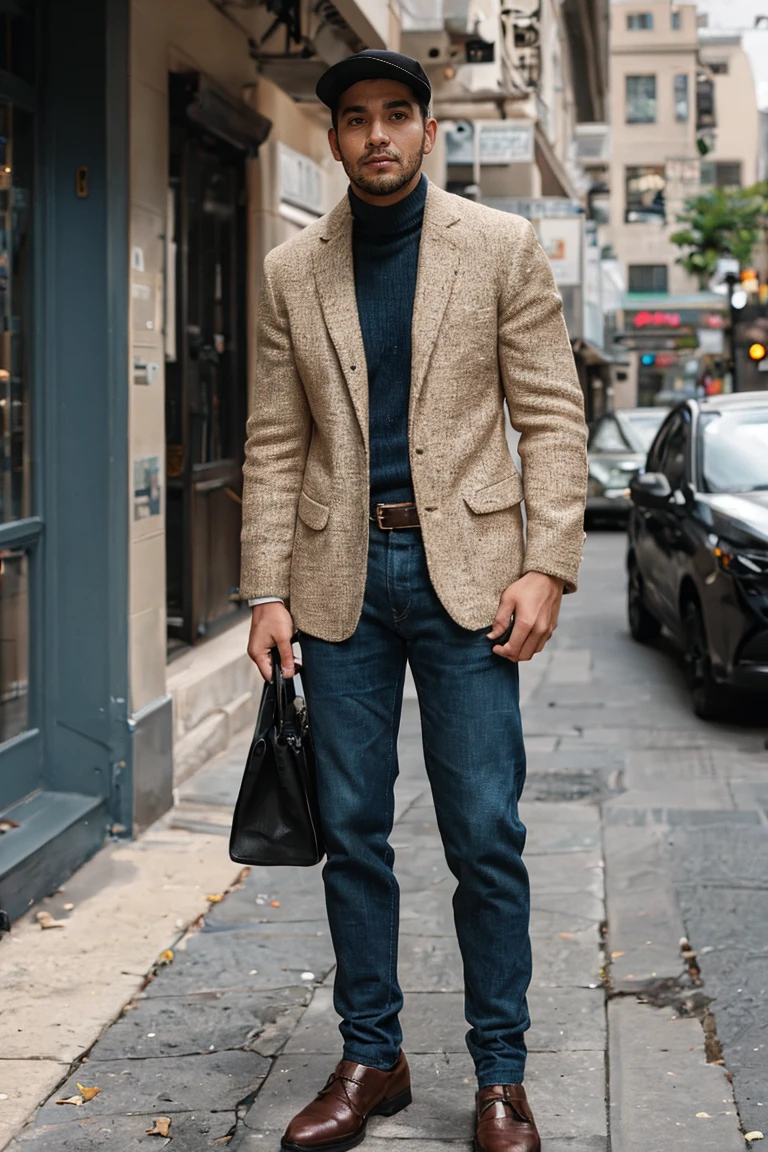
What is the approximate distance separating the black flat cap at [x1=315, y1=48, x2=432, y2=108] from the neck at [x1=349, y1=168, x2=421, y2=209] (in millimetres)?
166

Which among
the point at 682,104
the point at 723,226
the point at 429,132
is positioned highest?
the point at 682,104

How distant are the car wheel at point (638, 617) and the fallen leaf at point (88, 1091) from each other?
7.71m

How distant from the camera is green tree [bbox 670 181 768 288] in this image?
5169 centimetres

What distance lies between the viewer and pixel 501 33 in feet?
57.1

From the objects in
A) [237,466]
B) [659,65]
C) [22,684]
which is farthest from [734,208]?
[22,684]

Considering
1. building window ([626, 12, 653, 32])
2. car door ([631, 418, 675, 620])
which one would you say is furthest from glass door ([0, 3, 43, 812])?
building window ([626, 12, 653, 32])

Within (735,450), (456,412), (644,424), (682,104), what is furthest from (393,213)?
(682,104)

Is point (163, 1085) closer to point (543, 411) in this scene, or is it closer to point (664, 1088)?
point (664, 1088)

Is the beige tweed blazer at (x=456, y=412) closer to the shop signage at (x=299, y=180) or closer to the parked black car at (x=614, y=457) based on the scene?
the shop signage at (x=299, y=180)

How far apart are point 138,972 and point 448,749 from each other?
1.71 m

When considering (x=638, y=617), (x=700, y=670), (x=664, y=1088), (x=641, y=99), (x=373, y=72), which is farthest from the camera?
Answer: (x=641, y=99)

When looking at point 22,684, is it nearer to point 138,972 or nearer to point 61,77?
point 138,972

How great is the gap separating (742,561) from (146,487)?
3.22m

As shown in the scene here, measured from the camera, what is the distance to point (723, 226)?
2058 inches
